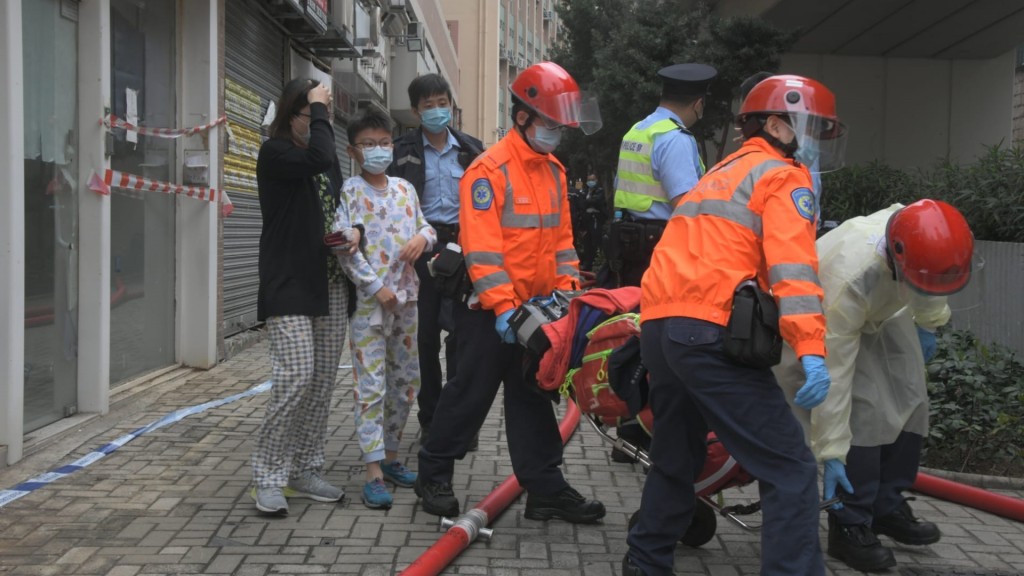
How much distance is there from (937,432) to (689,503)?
269 cm

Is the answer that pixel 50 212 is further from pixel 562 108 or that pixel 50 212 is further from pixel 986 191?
pixel 986 191

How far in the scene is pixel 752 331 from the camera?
310 cm

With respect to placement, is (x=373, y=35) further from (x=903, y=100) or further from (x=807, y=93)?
(x=807, y=93)

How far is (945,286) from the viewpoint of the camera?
11.0ft

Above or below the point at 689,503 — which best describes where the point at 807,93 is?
above

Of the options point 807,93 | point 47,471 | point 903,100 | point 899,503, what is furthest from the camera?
point 903,100

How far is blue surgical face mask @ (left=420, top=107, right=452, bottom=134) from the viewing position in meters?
5.41

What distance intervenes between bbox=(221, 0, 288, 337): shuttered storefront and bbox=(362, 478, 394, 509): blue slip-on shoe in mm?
4430

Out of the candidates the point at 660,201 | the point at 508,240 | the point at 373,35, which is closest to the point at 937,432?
the point at 660,201

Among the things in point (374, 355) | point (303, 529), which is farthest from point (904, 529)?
point (303, 529)

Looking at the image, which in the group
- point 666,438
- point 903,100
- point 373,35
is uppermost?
point 373,35

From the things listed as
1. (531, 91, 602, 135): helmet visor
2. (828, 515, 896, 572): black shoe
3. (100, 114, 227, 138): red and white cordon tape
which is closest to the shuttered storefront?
(100, 114, 227, 138): red and white cordon tape

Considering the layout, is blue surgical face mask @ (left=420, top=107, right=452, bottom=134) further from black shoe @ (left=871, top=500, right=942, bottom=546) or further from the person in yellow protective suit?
black shoe @ (left=871, top=500, right=942, bottom=546)

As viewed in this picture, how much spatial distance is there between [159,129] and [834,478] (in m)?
5.84
